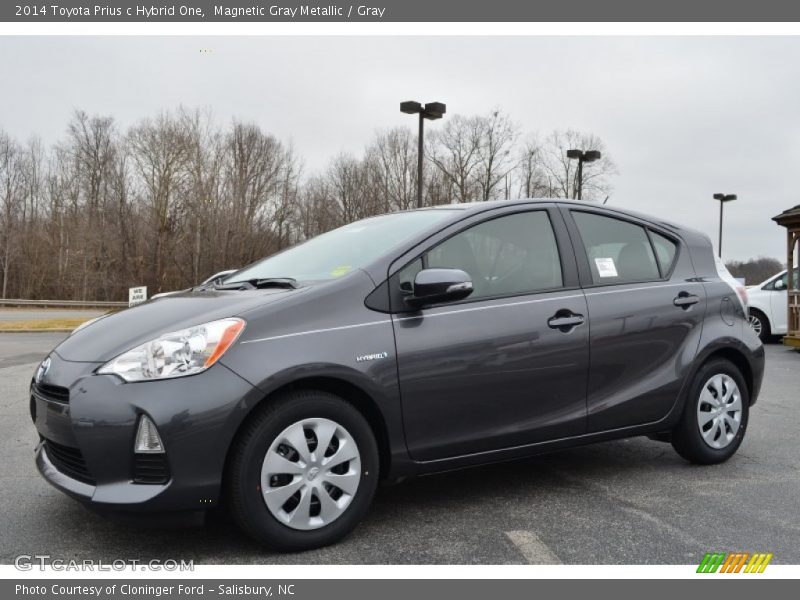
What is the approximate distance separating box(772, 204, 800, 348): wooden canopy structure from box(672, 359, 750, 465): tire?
34.3ft

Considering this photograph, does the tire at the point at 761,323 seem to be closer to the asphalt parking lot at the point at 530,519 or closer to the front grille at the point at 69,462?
the asphalt parking lot at the point at 530,519

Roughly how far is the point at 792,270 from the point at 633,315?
1221cm

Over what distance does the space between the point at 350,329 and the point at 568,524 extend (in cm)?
150

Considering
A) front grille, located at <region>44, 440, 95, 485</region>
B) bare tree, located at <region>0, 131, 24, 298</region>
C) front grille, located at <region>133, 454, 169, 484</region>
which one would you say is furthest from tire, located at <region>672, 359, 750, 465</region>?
bare tree, located at <region>0, 131, 24, 298</region>

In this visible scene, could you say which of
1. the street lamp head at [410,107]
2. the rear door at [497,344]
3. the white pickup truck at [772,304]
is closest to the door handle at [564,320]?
the rear door at [497,344]

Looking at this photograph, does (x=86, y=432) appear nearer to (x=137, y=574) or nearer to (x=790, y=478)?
(x=137, y=574)

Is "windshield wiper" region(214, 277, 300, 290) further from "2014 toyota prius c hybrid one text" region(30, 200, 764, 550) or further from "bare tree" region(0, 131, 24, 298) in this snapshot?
"bare tree" region(0, 131, 24, 298)

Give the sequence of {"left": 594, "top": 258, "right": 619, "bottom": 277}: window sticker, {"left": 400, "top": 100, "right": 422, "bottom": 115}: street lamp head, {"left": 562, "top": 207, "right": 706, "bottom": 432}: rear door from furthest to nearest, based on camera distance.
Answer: {"left": 400, "top": 100, "right": 422, "bottom": 115}: street lamp head, {"left": 594, "top": 258, "right": 619, "bottom": 277}: window sticker, {"left": 562, "top": 207, "right": 706, "bottom": 432}: rear door

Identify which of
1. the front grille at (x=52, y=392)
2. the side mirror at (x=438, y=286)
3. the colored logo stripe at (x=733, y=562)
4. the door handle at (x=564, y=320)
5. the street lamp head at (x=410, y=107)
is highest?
the street lamp head at (x=410, y=107)

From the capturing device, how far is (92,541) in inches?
137

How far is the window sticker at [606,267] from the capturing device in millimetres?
4457

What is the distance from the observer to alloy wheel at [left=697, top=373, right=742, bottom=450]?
15.8 feet

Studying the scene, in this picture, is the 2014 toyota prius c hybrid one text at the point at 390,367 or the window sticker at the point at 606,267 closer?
the 2014 toyota prius c hybrid one text at the point at 390,367

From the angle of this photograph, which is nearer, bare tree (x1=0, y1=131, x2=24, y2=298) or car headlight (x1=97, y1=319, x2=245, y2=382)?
car headlight (x1=97, y1=319, x2=245, y2=382)
